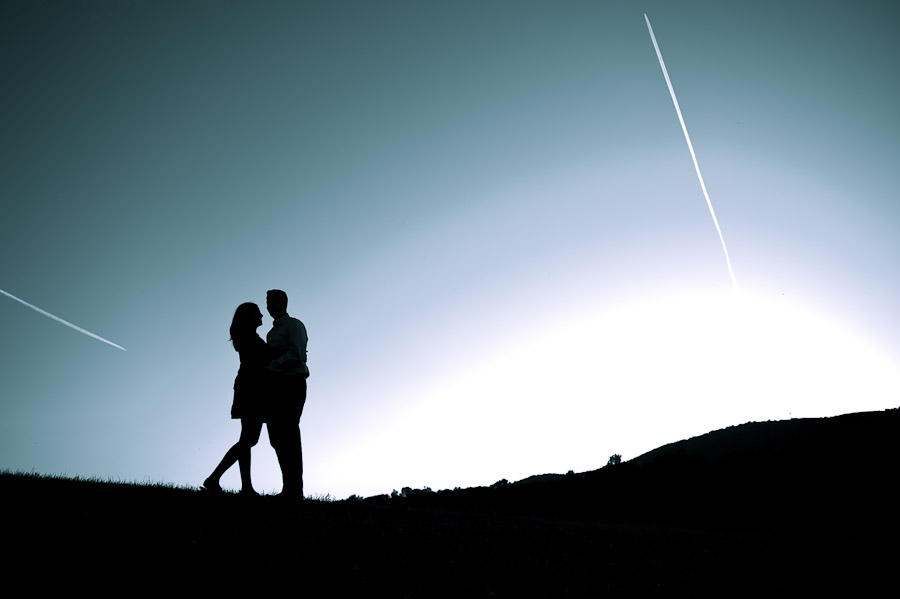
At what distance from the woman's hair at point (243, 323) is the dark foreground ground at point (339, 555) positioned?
91.9 inches

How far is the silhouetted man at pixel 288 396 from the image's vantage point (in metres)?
7.67

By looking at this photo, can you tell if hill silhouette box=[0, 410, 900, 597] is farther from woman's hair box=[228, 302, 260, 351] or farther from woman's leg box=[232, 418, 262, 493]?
woman's hair box=[228, 302, 260, 351]

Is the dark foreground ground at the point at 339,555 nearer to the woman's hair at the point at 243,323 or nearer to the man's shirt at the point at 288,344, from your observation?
the man's shirt at the point at 288,344

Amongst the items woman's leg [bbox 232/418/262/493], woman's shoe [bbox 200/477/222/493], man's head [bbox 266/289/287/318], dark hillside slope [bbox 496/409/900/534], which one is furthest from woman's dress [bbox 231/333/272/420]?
dark hillside slope [bbox 496/409/900/534]

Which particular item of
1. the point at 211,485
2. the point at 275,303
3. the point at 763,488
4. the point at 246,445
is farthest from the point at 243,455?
the point at 763,488

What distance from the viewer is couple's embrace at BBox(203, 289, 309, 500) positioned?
767cm

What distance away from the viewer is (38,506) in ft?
20.7

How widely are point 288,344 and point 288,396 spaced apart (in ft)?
2.49

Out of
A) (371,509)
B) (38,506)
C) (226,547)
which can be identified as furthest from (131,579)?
(371,509)

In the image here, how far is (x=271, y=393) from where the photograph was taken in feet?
25.1

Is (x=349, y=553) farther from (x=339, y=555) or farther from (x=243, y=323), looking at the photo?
(x=243, y=323)

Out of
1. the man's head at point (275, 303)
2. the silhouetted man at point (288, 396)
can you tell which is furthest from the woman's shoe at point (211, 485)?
the man's head at point (275, 303)

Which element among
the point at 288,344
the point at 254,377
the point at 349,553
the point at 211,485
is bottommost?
the point at 349,553

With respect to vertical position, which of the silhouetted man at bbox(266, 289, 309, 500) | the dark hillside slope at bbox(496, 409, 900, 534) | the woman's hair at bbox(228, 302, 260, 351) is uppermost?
the woman's hair at bbox(228, 302, 260, 351)
